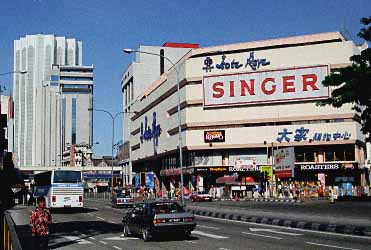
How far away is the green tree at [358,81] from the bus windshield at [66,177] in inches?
1108

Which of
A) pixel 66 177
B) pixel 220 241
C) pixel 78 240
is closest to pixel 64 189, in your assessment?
pixel 66 177

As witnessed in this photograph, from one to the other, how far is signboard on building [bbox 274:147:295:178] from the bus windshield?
1084 inches

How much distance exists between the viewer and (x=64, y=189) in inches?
1636

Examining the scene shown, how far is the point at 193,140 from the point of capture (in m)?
90.9

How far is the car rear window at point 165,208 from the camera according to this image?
20195 millimetres

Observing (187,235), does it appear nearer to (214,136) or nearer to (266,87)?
(266,87)

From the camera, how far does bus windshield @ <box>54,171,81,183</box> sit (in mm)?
41319

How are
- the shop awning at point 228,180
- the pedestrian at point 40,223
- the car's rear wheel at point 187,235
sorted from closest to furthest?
the pedestrian at point 40,223 < the car's rear wheel at point 187,235 < the shop awning at point 228,180

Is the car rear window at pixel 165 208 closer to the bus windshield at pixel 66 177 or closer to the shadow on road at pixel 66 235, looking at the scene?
the shadow on road at pixel 66 235

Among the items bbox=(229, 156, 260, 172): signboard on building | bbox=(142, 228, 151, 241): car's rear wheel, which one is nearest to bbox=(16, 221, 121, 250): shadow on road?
bbox=(142, 228, 151, 241): car's rear wheel

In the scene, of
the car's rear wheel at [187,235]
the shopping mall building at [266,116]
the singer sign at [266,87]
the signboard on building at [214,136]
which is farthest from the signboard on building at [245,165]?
the car's rear wheel at [187,235]

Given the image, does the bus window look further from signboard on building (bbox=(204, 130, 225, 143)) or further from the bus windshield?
signboard on building (bbox=(204, 130, 225, 143))

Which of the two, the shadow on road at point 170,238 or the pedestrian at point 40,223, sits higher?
the pedestrian at point 40,223

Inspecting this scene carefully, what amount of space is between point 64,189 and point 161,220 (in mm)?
23468
